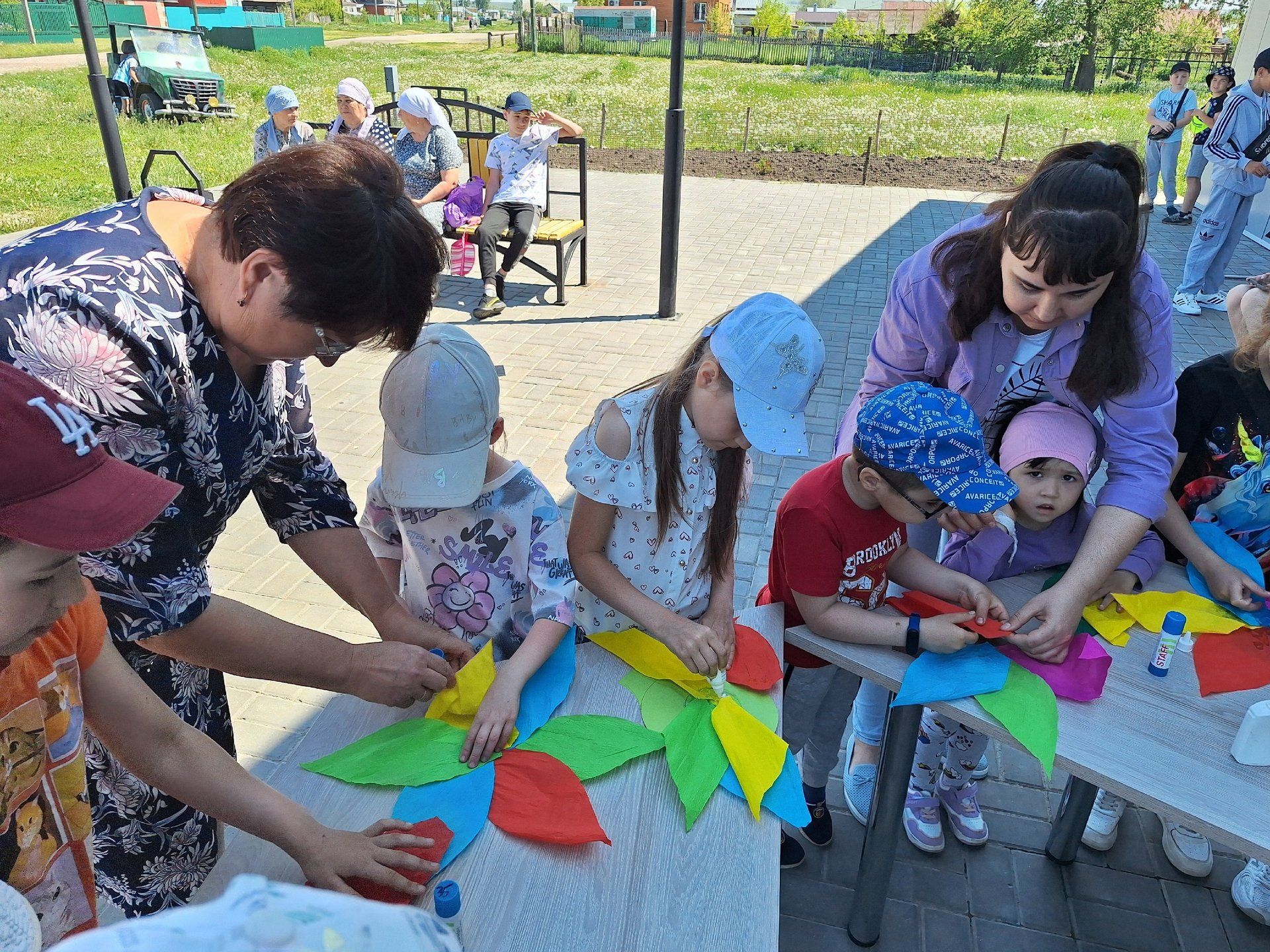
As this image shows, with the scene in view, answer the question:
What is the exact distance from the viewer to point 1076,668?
1.72 metres

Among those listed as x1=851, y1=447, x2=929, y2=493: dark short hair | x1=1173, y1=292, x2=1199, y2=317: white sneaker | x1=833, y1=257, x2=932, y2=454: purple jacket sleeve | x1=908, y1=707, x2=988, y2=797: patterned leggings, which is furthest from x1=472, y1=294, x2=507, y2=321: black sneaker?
x1=1173, y1=292, x2=1199, y2=317: white sneaker

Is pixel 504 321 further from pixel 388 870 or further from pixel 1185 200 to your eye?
pixel 1185 200

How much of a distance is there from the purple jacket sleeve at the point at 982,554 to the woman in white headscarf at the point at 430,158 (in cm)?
587

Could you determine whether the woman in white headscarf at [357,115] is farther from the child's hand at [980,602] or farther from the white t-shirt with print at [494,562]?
the child's hand at [980,602]

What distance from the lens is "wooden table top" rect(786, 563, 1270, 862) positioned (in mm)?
1407

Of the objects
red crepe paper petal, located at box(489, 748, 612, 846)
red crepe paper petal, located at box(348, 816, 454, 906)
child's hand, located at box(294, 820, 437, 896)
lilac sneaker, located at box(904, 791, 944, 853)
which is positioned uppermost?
child's hand, located at box(294, 820, 437, 896)

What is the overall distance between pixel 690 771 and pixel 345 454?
3.57 metres

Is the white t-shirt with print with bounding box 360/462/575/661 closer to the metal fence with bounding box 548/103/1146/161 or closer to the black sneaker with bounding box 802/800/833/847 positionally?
the black sneaker with bounding box 802/800/833/847

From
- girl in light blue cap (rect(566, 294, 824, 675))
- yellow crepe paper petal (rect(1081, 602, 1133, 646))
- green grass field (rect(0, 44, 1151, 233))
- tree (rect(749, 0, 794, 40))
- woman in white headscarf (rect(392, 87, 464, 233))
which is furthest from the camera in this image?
tree (rect(749, 0, 794, 40))

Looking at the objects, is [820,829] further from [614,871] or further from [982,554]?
[614,871]

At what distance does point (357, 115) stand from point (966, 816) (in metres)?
6.78

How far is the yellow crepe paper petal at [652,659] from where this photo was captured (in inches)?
64.7

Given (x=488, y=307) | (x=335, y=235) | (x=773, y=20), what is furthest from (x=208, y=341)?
(x=773, y=20)

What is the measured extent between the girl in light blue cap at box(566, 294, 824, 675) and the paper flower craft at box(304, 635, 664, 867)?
26cm
